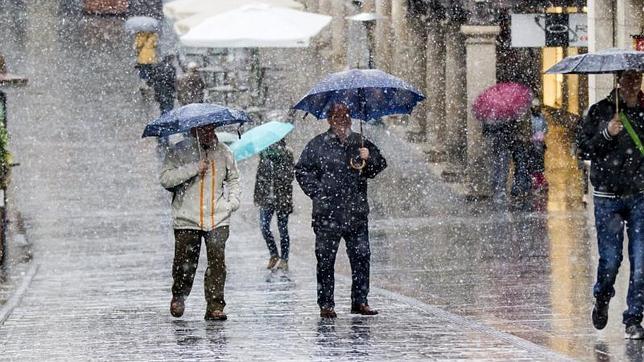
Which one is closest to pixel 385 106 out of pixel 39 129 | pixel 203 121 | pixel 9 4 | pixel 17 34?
pixel 203 121

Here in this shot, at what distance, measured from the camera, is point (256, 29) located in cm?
3362

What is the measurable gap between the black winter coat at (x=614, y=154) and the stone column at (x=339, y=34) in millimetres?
28560

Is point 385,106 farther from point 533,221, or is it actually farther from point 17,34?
point 17,34

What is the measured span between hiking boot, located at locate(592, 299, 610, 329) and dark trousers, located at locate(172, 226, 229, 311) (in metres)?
3.11

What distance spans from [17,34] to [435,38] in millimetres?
20592

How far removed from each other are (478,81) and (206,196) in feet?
49.1

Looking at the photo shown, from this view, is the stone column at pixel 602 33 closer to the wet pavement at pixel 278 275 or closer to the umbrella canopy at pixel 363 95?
the wet pavement at pixel 278 275

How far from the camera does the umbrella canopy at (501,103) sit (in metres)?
27.0

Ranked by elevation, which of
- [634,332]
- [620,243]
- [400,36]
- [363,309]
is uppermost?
[400,36]

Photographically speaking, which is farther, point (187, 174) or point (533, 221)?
point (533, 221)

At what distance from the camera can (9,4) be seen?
52.8 m

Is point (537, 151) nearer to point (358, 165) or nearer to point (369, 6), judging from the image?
point (369, 6)

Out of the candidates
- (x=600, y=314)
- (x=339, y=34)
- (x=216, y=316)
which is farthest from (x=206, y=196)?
(x=339, y=34)

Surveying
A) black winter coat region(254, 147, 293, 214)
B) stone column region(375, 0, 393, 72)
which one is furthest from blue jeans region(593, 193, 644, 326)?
stone column region(375, 0, 393, 72)
